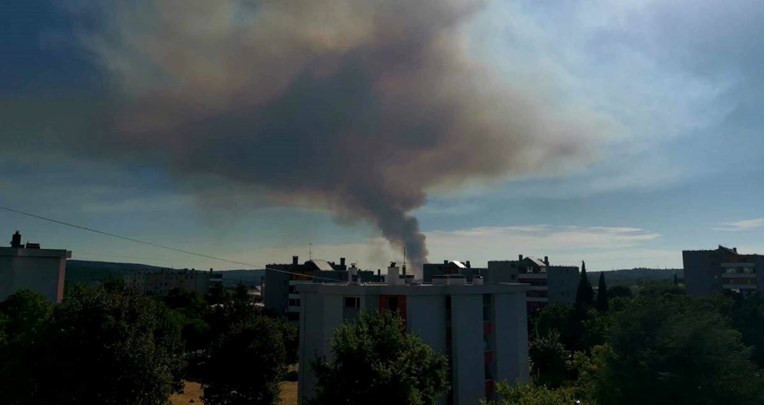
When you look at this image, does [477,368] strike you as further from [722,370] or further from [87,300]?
[87,300]

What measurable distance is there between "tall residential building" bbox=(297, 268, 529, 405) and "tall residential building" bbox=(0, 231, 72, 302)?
945 inches

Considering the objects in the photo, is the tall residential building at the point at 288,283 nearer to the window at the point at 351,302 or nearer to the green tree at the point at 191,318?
the green tree at the point at 191,318

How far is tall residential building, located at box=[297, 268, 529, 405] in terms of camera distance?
29.2 metres

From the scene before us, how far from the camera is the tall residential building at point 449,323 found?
29.2 m

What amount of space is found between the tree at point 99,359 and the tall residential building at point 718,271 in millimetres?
89965

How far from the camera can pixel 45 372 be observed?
63.5 ft

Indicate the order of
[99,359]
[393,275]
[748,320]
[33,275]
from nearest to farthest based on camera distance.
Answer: [99,359]
[393,275]
[33,275]
[748,320]

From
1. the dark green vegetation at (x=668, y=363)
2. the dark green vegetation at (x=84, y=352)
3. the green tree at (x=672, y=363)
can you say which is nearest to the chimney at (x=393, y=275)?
the dark green vegetation at (x=668, y=363)

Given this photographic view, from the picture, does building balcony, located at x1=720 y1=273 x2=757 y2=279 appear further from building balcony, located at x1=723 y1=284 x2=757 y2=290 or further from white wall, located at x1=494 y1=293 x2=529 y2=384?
white wall, located at x1=494 y1=293 x2=529 y2=384

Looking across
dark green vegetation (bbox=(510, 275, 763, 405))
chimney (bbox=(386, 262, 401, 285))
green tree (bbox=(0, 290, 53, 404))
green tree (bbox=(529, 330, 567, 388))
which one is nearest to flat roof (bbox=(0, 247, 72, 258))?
green tree (bbox=(0, 290, 53, 404))

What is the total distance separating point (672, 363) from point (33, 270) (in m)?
45.7

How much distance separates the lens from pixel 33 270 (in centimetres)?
3950

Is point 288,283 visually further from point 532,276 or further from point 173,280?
point 173,280

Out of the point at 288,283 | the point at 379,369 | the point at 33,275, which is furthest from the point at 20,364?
the point at 288,283
